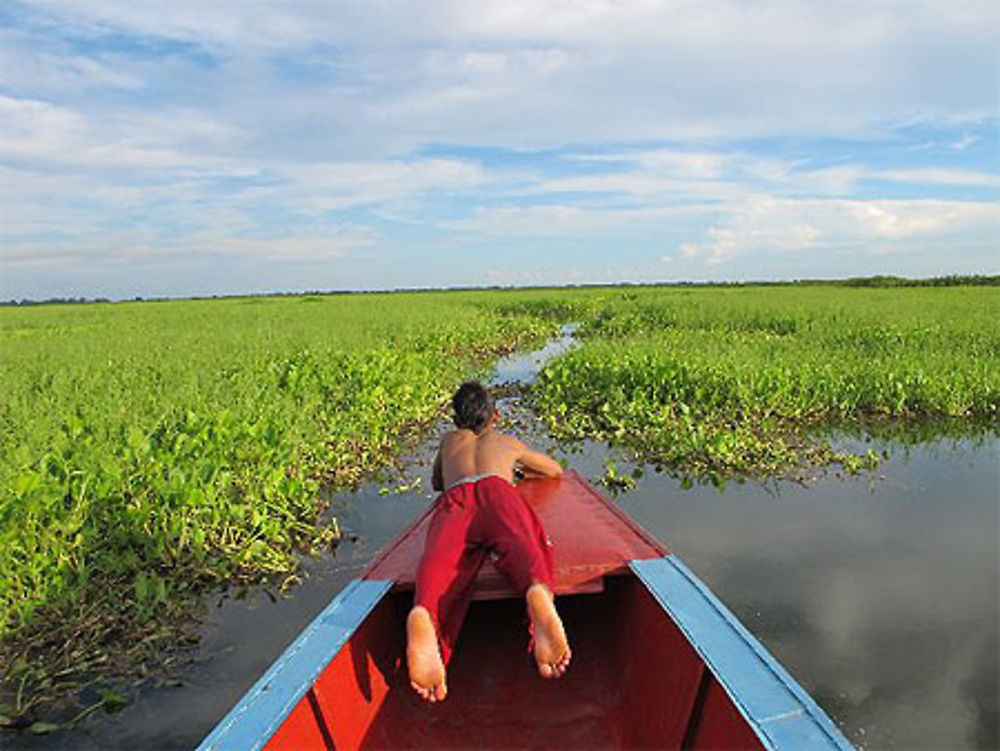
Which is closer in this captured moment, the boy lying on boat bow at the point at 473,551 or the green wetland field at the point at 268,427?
the boy lying on boat bow at the point at 473,551

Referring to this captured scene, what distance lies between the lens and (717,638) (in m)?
2.19

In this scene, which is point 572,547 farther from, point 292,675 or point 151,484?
point 151,484

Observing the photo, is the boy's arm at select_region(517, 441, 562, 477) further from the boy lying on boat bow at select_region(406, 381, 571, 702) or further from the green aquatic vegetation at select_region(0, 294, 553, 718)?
the green aquatic vegetation at select_region(0, 294, 553, 718)

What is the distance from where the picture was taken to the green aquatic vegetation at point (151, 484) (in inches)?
134

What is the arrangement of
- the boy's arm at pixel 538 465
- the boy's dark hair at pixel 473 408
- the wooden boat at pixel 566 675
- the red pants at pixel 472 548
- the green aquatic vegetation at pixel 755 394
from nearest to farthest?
the wooden boat at pixel 566 675, the red pants at pixel 472 548, the boy's dark hair at pixel 473 408, the boy's arm at pixel 538 465, the green aquatic vegetation at pixel 755 394

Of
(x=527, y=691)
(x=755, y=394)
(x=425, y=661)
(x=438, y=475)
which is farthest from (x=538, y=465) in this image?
(x=755, y=394)

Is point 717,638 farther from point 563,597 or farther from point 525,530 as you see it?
point 563,597

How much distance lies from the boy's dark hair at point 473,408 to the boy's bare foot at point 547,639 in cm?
102

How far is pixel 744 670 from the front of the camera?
199 cm

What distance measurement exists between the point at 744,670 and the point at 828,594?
8.18 feet

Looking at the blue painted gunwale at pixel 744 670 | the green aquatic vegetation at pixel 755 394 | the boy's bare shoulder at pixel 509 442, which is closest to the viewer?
the blue painted gunwale at pixel 744 670

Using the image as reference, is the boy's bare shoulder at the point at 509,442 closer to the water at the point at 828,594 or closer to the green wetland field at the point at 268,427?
the water at the point at 828,594

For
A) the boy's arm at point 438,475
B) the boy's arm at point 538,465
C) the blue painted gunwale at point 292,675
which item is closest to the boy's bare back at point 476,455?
the boy's arm at point 438,475

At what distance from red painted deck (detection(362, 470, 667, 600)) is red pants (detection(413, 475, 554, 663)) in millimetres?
172
